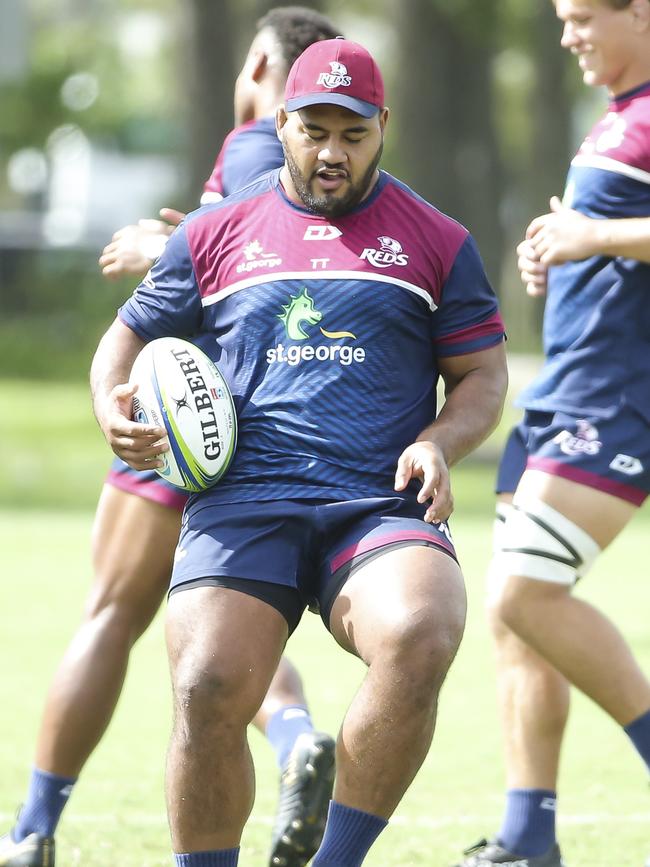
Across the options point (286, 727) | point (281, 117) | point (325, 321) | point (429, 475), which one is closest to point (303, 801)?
point (286, 727)

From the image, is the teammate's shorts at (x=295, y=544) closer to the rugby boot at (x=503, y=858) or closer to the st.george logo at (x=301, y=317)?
the st.george logo at (x=301, y=317)

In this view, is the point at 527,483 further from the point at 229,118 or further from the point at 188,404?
the point at 229,118

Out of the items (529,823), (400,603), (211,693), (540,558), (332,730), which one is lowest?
(332,730)

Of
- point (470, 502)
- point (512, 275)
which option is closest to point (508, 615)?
point (470, 502)

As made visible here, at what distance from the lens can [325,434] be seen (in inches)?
188

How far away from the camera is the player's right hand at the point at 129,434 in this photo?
184 inches

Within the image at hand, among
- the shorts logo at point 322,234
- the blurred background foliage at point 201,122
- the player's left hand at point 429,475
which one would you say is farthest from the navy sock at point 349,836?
the blurred background foliage at point 201,122

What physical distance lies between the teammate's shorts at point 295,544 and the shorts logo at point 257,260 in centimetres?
69

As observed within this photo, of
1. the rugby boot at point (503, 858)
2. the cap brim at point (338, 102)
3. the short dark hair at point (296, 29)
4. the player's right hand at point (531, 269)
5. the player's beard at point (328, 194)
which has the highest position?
the short dark hair at point (296, 29)

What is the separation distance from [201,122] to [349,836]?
21337mm

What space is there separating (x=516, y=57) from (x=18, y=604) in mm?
43521

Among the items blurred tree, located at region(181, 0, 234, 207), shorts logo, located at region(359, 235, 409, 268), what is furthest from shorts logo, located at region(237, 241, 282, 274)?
blurred tree, located at region(181, 0, 234, 207)

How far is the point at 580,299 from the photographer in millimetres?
5301

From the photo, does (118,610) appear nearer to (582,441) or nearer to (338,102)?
(582,441)
